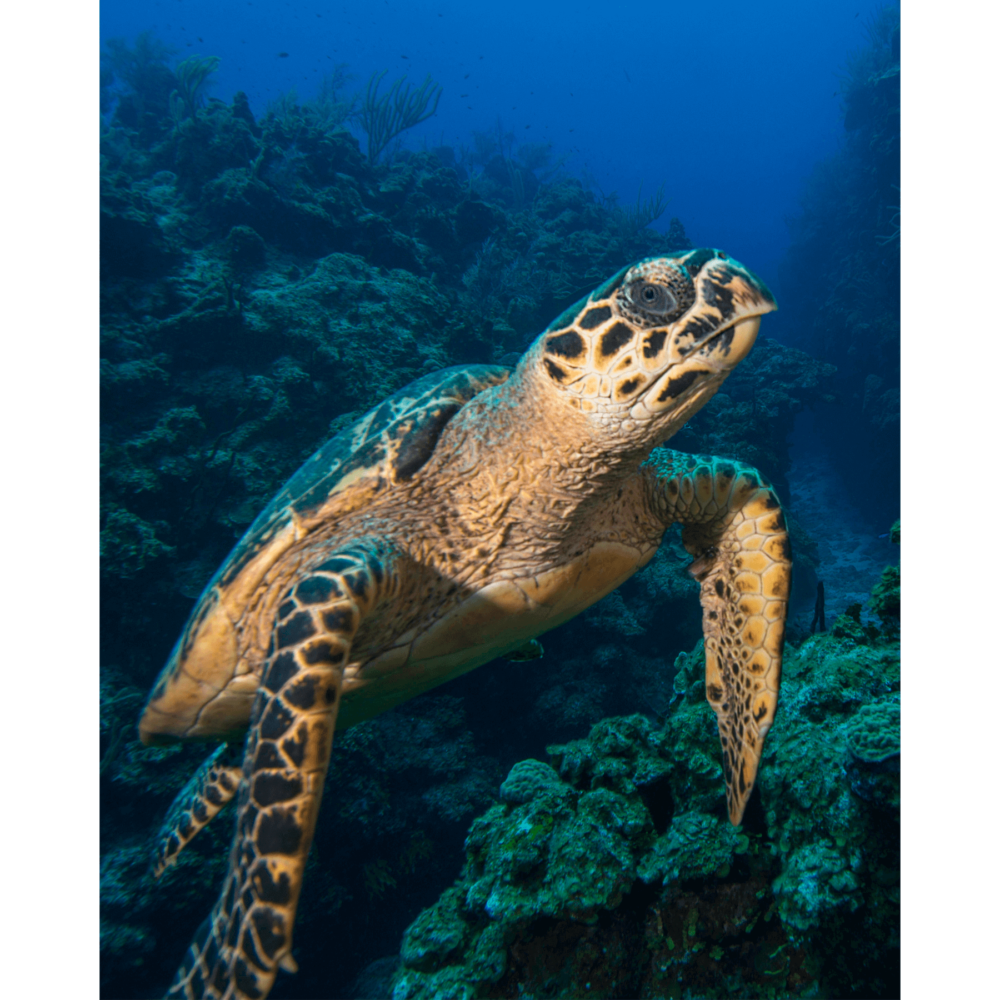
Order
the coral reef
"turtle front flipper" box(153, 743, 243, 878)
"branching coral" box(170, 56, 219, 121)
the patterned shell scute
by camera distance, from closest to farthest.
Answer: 1. the coral reef
2. the patterned shell scute
3. "turtle front flipper" box(153, 743, 243, 878)
4. "branching coral" box(170, 56, 219, 121)

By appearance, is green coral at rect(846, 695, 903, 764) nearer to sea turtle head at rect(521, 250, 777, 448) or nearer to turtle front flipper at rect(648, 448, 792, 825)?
turtle front flipper at rect(648, 448, 792, 825)

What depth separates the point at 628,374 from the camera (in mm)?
1292

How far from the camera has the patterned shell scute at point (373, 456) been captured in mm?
1731

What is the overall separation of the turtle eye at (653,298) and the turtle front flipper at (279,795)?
105 cm

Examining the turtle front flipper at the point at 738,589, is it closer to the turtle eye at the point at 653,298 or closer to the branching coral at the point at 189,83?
the turtle eye at the point at 653,298

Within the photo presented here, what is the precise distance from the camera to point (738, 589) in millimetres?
2004

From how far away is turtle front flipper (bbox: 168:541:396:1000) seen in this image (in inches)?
39.7

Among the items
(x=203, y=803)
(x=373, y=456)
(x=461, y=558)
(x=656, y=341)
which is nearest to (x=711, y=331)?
(x=656, y=341)

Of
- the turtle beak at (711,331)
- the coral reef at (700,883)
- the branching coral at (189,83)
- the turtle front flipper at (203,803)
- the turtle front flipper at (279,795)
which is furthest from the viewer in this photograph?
the branching coral at (189,83)

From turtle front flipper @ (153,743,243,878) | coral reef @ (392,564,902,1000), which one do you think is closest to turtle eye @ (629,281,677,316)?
coral reef @ (392,564,902,1000)

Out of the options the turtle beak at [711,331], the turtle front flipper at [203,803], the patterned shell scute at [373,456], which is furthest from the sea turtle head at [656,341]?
the turtle front flipper at [203,803]

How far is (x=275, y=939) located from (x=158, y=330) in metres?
6.04

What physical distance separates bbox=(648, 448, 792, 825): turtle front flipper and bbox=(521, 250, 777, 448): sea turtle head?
631 millimetres
